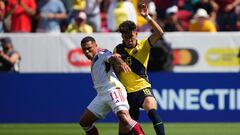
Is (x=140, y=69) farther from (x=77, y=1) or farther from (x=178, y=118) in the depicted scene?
(x=77, y=1)

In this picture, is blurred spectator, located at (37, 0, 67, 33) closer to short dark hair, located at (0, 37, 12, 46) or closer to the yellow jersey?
short dark hair, located at (0, 37, 12, 46)

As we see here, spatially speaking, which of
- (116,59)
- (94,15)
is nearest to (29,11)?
(94,15)

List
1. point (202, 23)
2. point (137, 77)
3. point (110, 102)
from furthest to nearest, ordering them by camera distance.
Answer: point (202, 23) < point (137, 77) < point (110, 102)

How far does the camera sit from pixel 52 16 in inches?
787

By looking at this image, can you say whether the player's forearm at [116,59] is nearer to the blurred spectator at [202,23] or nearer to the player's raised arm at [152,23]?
the player's raised arm at [152,23]

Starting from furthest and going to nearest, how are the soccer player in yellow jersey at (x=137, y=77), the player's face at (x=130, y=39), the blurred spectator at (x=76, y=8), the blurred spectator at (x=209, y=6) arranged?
Answer: the blurred spectator at (x=209, y=6), the blurred spectator at (x=76, y=8), the soccer player in yellow jersey at (x=137, y=77), the player's face at (x=130, y=39)

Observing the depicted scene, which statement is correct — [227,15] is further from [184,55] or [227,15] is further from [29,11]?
[29,11]

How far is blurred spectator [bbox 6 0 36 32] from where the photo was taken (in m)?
20.1

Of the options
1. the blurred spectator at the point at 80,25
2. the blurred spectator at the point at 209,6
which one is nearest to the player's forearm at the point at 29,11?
the blurred spectator at the point at 80,25

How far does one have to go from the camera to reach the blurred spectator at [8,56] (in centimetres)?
1862

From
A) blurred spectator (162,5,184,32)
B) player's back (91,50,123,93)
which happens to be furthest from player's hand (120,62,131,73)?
blurred spectator (162,5,184,32)

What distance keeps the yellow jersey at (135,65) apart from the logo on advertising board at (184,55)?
239 inches

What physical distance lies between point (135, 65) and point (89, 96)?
5.42 meters

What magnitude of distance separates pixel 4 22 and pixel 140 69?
28.2 ft
